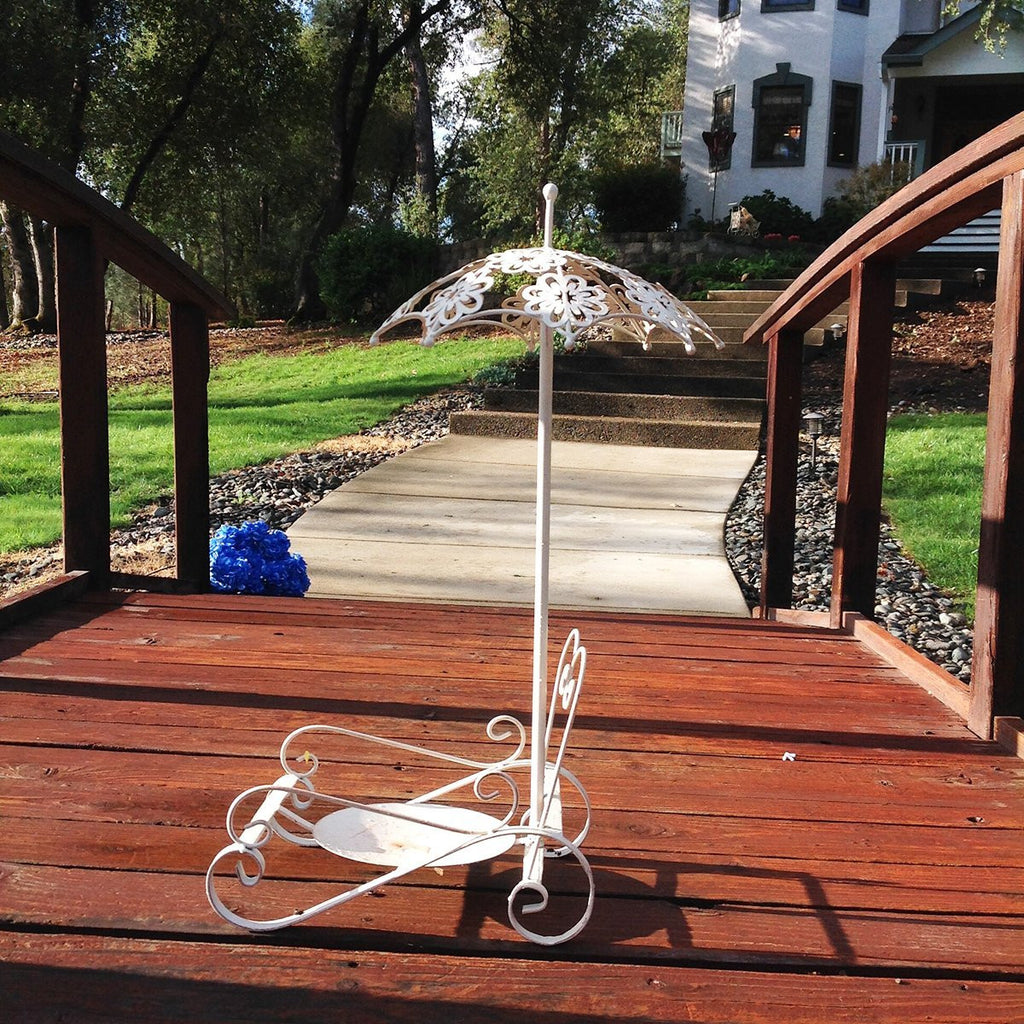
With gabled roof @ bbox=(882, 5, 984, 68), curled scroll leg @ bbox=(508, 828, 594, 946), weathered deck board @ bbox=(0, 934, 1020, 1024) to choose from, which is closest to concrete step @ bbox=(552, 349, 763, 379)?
curled scroll leg @ bbox=(508, 828, 594, 946)

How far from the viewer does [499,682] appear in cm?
263

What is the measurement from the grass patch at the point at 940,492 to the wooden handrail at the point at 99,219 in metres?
3.21

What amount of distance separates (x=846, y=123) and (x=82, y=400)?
17.3 m

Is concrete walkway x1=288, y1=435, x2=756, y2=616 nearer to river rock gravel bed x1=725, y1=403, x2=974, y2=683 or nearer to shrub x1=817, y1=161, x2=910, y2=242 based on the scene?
river rock gravel bed x1=725, y1=403, x2=974, y2=683

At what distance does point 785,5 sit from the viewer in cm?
1798

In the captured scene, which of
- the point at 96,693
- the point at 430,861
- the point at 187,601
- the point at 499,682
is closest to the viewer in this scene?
the point at 430,861

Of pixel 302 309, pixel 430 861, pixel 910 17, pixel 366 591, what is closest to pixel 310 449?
pixel 366 591

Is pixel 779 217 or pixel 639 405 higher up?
pixel 779 217

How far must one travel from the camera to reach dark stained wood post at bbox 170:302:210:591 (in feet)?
12.4

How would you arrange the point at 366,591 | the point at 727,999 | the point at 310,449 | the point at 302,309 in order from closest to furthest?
1. the point at 727,999
2. the point at 366,591
3. the point at 310,449
4. the point at 302,309

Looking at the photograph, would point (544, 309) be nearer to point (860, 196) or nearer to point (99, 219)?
point (99, 219)

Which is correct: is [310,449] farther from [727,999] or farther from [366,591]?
[727,999]

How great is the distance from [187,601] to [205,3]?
1452 cm

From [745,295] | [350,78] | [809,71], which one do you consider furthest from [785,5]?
[745,295]
